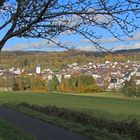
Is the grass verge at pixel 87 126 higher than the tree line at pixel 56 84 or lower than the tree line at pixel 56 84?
higher

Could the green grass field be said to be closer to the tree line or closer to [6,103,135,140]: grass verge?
[6,103,135,140]: grass verge

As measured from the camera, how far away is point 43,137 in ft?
51.3

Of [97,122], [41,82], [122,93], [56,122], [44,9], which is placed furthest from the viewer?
[41,82]

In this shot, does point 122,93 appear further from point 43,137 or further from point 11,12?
point 11,12

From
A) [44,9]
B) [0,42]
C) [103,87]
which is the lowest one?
[103,87]

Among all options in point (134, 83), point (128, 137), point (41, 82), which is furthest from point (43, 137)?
point (41, 82)

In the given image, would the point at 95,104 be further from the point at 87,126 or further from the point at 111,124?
the point at 111,124

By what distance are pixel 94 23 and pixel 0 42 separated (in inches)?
52.4

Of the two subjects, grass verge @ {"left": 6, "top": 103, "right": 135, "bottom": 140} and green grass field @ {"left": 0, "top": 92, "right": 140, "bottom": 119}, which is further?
green grass field @ {"left": 0, "top": 92, "right": 140, "bottom": 119}

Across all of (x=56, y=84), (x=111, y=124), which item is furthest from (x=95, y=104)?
(x=56, y=84)

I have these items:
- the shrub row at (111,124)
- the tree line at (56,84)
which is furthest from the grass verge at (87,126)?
the tree line at (56,84)

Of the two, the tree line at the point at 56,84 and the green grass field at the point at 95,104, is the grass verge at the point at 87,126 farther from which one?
the tree line at the point at 56,84

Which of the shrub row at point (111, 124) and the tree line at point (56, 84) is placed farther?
the tree line at point (56, 84)

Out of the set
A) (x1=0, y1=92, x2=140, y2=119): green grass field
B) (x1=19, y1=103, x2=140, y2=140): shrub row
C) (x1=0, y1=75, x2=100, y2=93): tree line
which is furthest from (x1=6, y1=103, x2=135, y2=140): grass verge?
(x1=0, y1=75, x2=100, y2=93): tree line
